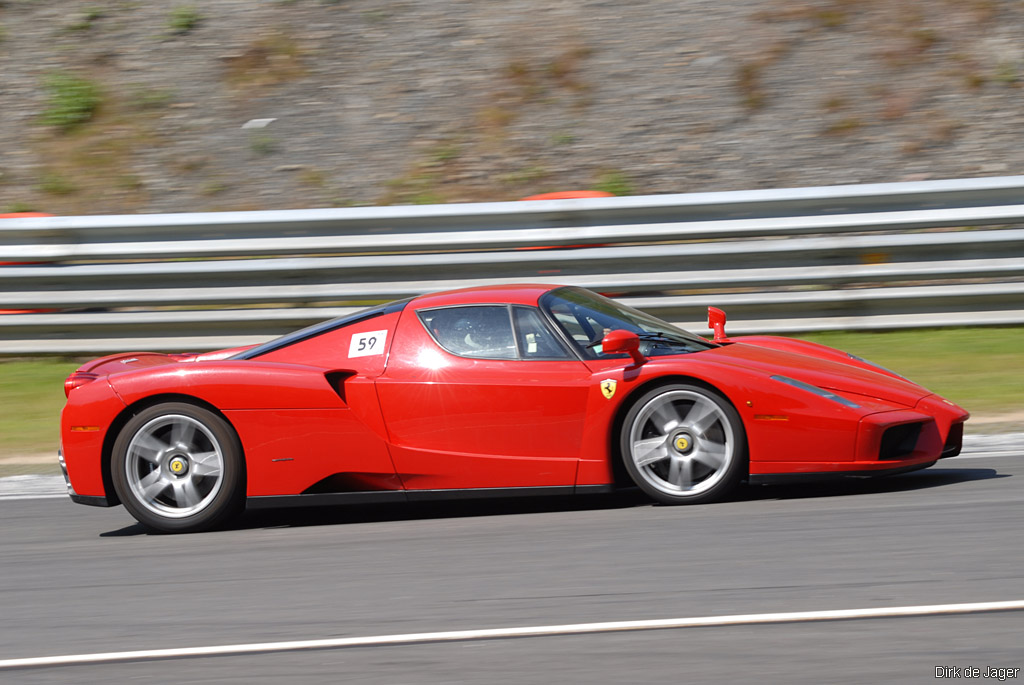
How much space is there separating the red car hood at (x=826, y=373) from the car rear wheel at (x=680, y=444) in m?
0.30

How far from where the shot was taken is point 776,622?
144 inches

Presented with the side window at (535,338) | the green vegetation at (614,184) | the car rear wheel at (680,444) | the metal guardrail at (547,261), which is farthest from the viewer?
the green vegetation at (614,184)

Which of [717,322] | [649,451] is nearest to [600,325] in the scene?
[649,451]

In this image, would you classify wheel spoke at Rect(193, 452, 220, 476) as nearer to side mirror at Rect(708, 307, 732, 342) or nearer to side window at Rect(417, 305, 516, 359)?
side window at Rect(417, 305, 516, 359)

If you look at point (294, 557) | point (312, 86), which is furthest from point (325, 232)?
point (294, 557)

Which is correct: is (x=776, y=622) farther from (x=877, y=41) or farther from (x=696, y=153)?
(x=877, y=41)

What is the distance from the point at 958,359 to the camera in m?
8.66

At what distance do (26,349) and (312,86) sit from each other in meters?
4.91

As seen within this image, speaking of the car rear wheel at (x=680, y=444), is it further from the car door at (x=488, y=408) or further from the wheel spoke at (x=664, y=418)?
the car door at (x=488, y=408)

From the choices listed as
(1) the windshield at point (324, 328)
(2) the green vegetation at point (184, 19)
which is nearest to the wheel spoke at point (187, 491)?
(1) the windshield at point (324, 328)

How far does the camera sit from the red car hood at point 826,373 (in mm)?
5309

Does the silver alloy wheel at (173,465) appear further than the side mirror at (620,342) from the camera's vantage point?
Yes

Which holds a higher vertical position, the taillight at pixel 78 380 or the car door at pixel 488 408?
the taillight at pixel 78 380

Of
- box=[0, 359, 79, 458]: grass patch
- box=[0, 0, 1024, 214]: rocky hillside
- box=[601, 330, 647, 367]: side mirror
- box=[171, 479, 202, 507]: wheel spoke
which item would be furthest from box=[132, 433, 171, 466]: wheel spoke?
box=[0, 0, 1024, 214]: rocky hillside
